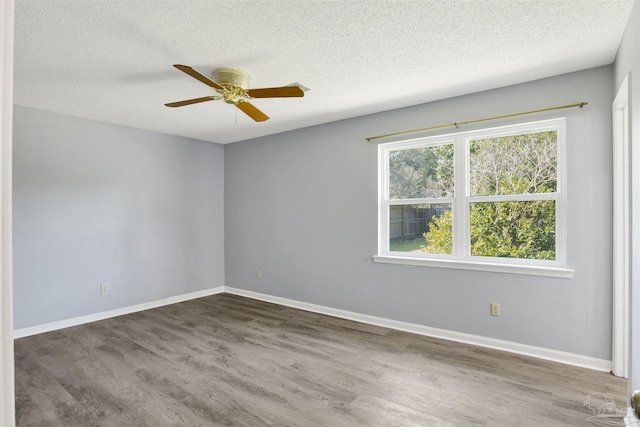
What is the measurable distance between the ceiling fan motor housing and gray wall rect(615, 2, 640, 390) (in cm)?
246

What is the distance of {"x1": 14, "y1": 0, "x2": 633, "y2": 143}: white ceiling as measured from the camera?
1916 millimetres

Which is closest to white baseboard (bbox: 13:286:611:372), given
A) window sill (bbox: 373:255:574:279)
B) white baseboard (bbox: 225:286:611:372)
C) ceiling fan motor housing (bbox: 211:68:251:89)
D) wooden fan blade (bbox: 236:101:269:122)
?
white baseboard (bbox: 225:286:611:372)

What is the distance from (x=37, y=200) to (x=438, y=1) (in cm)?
423

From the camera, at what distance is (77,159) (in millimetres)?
3922

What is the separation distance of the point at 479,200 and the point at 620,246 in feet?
3.58

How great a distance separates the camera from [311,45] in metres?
2.31

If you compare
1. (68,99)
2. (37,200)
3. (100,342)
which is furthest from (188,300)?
(68,99)

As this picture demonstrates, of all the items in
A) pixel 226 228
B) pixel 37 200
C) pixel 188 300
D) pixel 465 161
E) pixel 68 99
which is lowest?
pixel 188 300

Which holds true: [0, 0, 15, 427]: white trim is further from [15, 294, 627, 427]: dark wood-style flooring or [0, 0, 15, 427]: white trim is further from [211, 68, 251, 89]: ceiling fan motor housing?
[211, 68, 251, 89]: ceiling fan motor housing

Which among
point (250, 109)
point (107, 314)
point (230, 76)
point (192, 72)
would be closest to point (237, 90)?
point (230, 76)

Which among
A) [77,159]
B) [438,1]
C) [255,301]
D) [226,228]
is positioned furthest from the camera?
[226,228]

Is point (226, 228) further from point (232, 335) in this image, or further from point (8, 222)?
point (8, 222)

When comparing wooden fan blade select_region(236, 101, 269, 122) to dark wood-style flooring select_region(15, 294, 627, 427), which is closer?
dark wood-style flooring select_region(15, 294, 627, 427)

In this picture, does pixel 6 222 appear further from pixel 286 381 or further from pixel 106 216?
pixel 106 216
